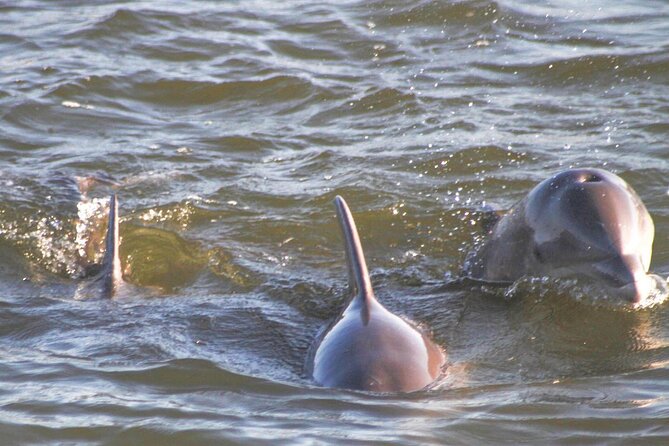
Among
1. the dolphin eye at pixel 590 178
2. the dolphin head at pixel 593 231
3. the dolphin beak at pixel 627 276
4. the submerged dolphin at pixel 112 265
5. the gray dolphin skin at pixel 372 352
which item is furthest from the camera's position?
the submerged dolphin at pixel 112 265

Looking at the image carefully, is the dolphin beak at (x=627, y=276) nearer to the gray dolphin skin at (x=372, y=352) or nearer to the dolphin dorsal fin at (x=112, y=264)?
the gray dolphin skin at (x=372, y=352)

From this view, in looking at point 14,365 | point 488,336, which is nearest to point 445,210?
point 488,336

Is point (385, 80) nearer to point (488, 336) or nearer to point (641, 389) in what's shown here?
point (488, 336)

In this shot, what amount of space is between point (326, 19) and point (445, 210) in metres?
5.21

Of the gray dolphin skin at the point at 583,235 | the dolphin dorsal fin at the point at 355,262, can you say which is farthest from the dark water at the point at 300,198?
the dolphin dorsal fin at the point at 355,262

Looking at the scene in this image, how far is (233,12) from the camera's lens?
43.8ft

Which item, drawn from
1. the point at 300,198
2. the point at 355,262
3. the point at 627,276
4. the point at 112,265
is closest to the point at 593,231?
the point at 627,276

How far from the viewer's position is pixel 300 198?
8578 mm

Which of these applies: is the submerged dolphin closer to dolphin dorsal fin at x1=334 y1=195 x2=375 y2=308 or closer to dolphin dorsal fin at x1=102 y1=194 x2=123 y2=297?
dolphin dorsal fin at x1=102 y1=194 x2=123 y2=297

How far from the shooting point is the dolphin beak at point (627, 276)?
5617 mm

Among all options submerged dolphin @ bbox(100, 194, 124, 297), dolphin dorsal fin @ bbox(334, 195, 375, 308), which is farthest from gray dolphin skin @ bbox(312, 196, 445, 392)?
submerged dolphin @ bbox(100, 194, 124, 297)

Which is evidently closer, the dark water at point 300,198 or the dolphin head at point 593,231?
the dark water at point 300,198

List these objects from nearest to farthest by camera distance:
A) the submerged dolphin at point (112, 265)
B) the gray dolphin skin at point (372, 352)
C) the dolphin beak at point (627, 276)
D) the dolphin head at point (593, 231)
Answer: the gray dolphin skin at point (372, 352), the dolphin beak at point (627, 276), the dolphin head at point (593, 231), the submerged dolphin at point (112, 265)

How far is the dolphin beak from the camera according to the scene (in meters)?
5.62
